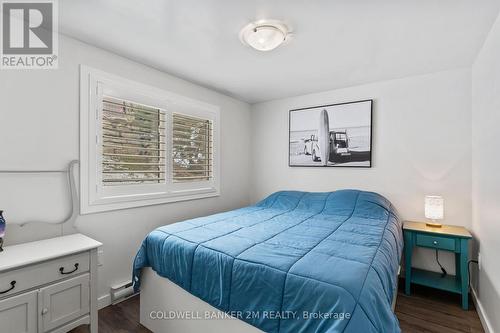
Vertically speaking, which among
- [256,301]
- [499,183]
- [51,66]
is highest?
[51,66]

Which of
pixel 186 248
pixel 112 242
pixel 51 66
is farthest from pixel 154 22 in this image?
pixel 112 242

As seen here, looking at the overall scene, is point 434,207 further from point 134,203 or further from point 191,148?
point 134,203

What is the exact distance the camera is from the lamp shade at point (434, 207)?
2.50m

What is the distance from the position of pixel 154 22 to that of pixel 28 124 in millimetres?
1222

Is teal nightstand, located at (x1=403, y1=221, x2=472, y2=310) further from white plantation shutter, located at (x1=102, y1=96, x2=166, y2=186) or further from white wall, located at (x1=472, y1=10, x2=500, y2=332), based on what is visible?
white plantation shutter, located at (x1=102, y1=96, x2=166, y2=186)

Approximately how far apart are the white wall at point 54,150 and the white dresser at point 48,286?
0.92ft

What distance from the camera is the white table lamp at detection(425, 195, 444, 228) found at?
8.21ft

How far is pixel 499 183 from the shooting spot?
160 centimetres

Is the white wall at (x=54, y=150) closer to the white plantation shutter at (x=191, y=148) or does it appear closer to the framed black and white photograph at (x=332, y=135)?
the white plantation shutter at (x=191, y=148)

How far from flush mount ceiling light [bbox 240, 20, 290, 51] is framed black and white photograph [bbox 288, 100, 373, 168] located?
1627 mm

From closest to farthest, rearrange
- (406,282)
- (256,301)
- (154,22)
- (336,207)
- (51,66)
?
1. (256,301)
2. (154,22)
3. (51,66)
4. (406,282)
5. (336,207)

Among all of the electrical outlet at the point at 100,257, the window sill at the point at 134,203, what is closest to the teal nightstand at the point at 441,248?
the window sill at the point at 134,203

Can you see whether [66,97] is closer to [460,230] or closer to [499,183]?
[499,183]

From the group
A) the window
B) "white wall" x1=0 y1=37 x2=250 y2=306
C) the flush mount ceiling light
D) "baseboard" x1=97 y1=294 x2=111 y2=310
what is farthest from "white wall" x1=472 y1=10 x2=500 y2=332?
"baseboard" x1=97 y1=294 x2=111 y2=310
